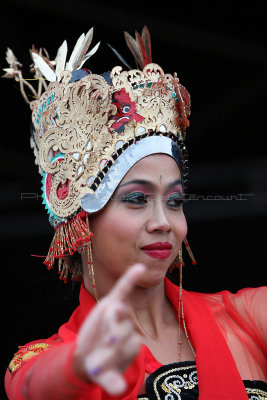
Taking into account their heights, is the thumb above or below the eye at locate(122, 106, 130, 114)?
below

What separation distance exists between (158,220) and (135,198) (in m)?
0.10

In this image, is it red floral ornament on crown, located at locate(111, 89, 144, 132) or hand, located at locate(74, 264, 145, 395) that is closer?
hand, located at locate(74, 264, 145, 395)

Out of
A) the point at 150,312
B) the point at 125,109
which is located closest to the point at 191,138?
the point at 125,109

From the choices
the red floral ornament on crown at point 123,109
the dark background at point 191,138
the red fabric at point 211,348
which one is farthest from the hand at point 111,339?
the dark background at point 191,138

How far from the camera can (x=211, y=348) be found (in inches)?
75.0

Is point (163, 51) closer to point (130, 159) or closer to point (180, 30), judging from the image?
point (180, 30)

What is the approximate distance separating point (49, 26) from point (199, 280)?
4.66 feet

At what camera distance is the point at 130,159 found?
6.37 feet

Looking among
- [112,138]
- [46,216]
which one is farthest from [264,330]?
[46,216]

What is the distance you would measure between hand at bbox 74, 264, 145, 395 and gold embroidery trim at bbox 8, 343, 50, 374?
648 millimetres

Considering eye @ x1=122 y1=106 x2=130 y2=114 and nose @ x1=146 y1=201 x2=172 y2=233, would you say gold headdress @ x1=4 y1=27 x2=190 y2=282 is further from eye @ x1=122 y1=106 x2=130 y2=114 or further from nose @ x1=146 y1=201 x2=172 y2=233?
nose @ x1=146 y1=201 x2=172 y2=233

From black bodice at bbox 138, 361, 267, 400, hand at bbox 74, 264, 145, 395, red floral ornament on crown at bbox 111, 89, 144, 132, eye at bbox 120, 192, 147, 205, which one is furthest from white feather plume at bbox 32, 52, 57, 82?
hand at bbox 74, 264, 145, 395

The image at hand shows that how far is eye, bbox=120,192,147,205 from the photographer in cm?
191

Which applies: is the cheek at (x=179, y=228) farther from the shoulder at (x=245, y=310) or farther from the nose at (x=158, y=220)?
the shoulder at (x=245, y=310)
